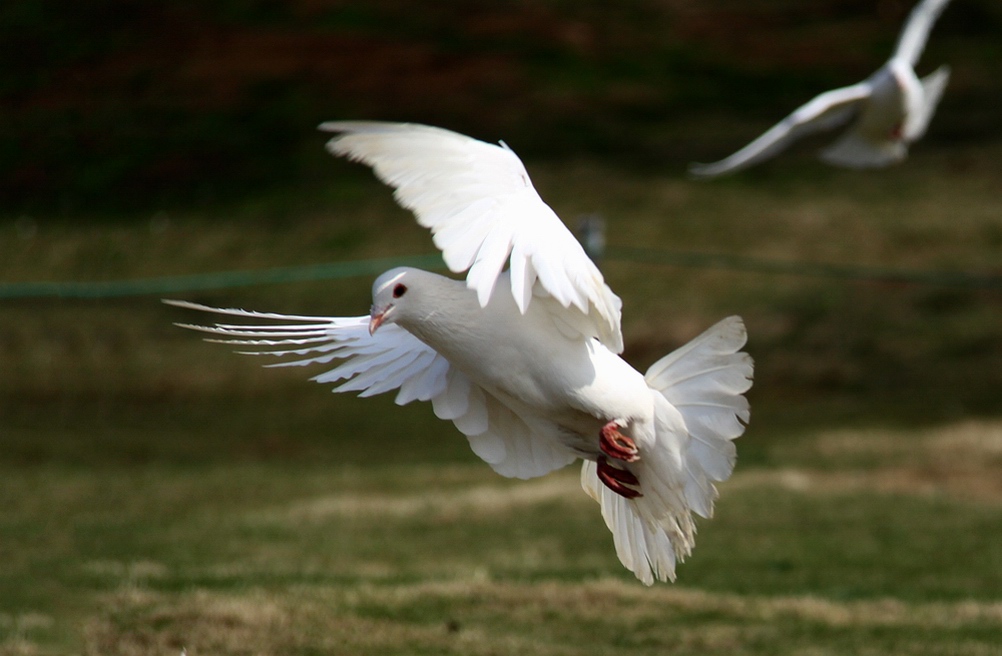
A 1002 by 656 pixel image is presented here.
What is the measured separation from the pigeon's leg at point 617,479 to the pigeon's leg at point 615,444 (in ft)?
0.61

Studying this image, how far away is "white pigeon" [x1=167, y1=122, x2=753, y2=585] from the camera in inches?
138

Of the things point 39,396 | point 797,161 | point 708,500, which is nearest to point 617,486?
point 708,500

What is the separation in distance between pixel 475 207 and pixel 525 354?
0.60 metres

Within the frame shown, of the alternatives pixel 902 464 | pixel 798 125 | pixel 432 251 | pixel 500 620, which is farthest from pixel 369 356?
pixel 432 251

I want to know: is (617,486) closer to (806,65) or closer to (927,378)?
(927,378)

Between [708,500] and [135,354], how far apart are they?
11.5 m

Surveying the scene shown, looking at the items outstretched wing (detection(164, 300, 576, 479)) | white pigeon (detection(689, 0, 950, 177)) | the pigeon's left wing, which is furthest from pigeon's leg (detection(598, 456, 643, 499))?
white pigeon (detection(689, 0, 950, 177))

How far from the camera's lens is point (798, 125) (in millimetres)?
7691

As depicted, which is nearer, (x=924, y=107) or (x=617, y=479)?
(x=617, y=479)

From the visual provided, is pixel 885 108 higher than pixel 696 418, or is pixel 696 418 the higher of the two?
pixel 696 418

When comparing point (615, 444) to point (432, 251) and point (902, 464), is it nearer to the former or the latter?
point (902, 464)

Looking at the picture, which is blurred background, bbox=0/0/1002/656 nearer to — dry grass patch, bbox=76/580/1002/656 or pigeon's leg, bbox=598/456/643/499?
dry grass patch, bbox=76/580/1002/656

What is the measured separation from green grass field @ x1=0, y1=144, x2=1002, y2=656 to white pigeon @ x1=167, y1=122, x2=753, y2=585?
2.80 feet

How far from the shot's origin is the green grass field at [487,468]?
216 inches
